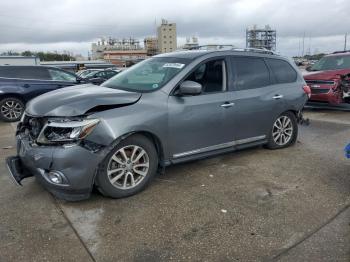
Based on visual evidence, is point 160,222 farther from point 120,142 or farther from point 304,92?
point 304,92

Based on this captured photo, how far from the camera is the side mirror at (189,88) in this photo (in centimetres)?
416

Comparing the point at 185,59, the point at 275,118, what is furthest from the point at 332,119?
the point at 185,59

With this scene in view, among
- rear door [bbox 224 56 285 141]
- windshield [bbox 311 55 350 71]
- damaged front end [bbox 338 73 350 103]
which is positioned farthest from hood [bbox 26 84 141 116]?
windshield [bbox 311 55 350 71]

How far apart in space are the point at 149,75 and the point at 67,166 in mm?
1796

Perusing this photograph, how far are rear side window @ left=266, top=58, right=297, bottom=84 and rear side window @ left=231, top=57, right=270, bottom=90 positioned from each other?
0.20 m

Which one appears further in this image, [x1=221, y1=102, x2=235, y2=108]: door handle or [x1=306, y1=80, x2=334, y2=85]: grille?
[x1=306, y1=80, x2=334, y2=85]: grille

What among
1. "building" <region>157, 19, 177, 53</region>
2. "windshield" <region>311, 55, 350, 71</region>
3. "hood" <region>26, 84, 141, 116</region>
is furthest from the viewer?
"building" <region>157, 19, 177, 53</region>

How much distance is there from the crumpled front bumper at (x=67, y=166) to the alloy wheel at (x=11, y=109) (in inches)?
261

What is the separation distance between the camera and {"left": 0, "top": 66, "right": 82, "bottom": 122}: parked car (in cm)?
952

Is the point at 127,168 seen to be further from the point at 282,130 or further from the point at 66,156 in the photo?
the point at 282,130

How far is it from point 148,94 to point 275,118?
8.08ft

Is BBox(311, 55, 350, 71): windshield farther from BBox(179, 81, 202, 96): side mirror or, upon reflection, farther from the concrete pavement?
BBox(179, 81, 202, 96): side mirror

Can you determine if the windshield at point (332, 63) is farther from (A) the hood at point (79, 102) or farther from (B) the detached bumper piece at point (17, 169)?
(B) the detached bumper piece at point (17, 169)

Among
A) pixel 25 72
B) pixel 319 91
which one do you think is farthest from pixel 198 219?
pixel 25 72
